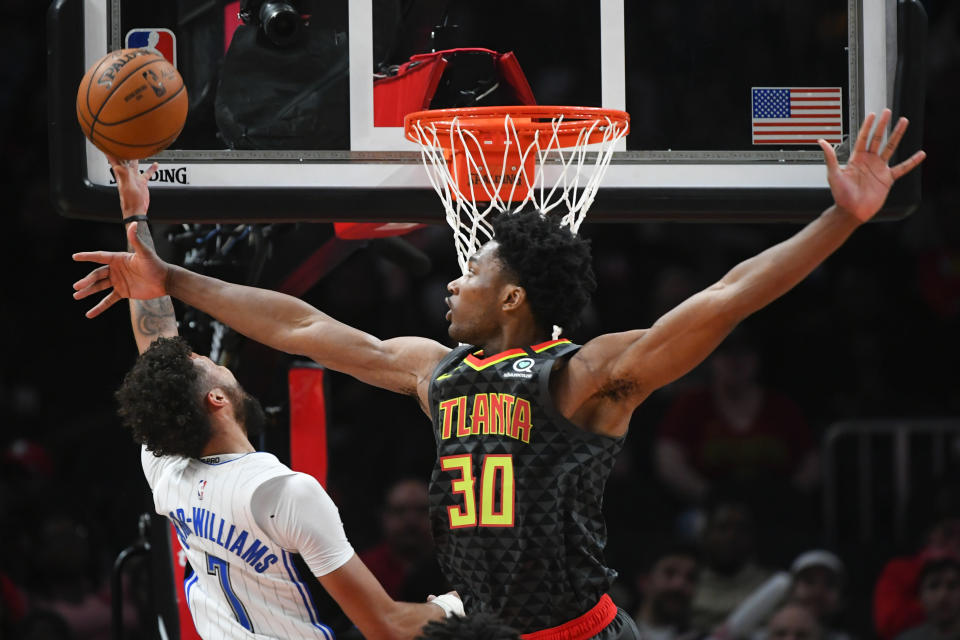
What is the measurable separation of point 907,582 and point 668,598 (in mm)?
1276

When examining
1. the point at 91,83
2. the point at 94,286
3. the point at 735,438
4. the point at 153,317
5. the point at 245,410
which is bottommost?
the point at 735,438

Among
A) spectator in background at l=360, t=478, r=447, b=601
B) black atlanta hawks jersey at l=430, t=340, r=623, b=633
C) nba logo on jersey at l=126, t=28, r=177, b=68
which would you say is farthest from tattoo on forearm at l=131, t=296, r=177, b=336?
spectator in background at l=360, t=478, r=447, b=601

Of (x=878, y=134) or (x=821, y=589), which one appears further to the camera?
(x=821, y=589)

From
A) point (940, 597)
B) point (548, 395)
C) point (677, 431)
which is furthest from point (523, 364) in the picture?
point (677, 431)

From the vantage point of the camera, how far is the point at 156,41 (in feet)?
14.4

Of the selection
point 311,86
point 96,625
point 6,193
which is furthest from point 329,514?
point 6,193

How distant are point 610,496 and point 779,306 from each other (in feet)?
6.39

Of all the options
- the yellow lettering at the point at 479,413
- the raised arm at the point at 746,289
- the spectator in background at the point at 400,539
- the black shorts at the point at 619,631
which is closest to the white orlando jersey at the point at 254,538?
the yellow lettering at the point at 479,413

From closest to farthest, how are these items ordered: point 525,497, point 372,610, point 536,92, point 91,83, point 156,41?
point 525,497, point 372,610, point 91,83, point 156,41, point 536,92

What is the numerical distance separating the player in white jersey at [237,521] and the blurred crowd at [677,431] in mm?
1712

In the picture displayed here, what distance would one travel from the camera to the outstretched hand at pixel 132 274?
12.2 ft

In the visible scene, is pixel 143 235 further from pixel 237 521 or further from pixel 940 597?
pixel 940 597

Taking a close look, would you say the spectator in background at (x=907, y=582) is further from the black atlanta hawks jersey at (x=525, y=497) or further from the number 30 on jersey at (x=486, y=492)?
the number 30 on jersey at (x=486, y=492)

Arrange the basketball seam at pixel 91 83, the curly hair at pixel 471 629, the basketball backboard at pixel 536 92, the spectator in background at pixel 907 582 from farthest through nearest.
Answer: the spectator in background at pixel 907 582, the basketball backboard at pixel 536 92, the basketball seam at pixel 91 83, the curly hair at pixel 471 629
